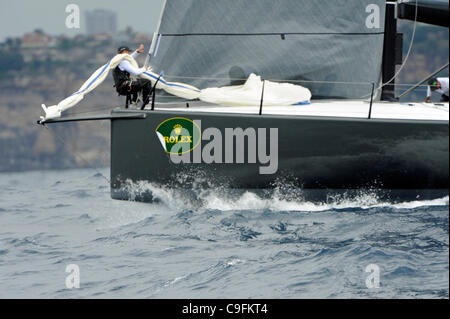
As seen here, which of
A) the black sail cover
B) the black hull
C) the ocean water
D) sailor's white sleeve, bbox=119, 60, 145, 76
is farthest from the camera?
the black sail cover

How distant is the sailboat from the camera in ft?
30.7

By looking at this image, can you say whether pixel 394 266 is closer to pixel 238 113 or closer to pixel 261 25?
pixel 238 113

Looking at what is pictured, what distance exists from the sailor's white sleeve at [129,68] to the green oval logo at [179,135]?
73 centimetres

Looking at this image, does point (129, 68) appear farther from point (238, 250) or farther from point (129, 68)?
point (238, 250)

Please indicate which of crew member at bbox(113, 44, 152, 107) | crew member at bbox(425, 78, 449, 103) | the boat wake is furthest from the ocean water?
crew member at bbox(425, 78, 449, 103)

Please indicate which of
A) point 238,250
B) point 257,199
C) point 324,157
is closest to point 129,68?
point 257,199

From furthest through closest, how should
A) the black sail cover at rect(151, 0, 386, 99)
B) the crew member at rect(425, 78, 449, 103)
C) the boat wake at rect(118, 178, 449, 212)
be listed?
the crew member at rect(425, 78, 449, 103) < the black sail cover at rect(151, 0, 386, 99) < the boat wake at rect(118, 178, 449, 212)

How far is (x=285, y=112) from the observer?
9719mm

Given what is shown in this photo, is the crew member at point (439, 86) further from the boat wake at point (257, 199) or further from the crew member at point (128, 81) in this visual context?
the crew member at point (128, 81)

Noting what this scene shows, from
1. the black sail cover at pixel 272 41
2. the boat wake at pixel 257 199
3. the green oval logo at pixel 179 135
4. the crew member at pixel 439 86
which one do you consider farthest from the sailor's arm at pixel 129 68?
the crew member at pixel 439 86

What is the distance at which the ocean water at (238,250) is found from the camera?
7781mm

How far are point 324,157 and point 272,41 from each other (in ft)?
6.02

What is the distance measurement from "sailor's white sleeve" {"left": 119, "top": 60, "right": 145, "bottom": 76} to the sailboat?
223 millimetres

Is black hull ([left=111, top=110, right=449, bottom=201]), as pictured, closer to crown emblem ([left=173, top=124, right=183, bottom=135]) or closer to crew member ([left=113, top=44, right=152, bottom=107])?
crown emblem ([left=173, top=124, right=183, bottom=135])
